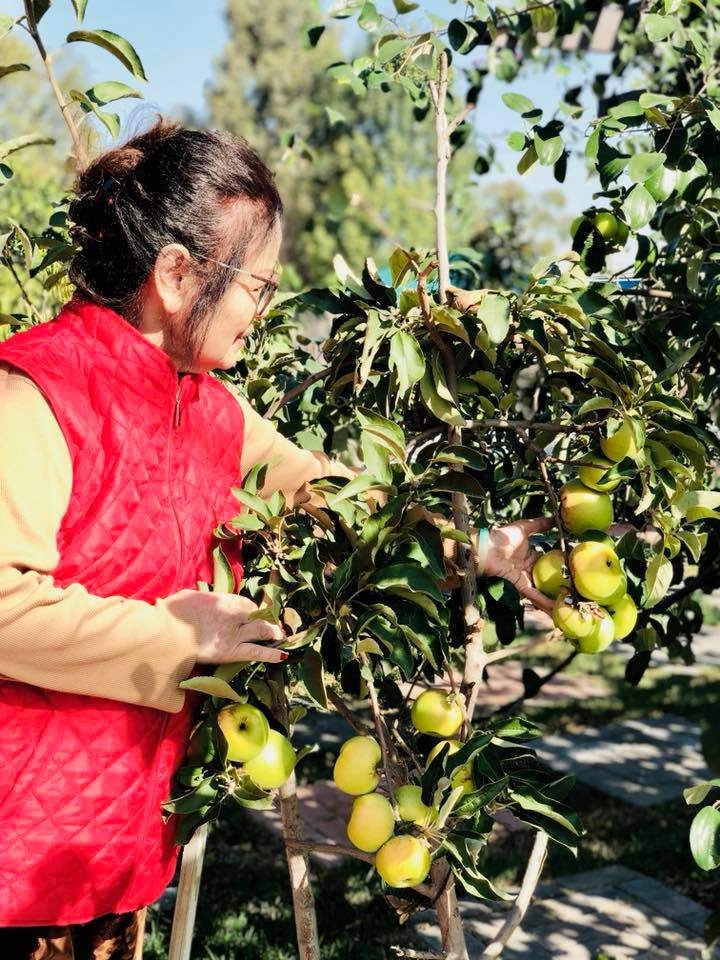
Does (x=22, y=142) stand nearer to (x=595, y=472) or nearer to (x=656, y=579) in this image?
(x=595, y=472)

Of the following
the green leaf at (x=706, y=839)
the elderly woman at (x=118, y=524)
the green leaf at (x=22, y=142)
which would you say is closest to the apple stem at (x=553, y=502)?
the green leaf at (x=706, y=839)

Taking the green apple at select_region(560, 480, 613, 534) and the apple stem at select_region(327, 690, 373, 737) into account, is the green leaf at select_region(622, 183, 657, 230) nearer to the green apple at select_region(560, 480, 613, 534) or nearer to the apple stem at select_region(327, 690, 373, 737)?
the green apple at select_region(560, 480, 613, 534)

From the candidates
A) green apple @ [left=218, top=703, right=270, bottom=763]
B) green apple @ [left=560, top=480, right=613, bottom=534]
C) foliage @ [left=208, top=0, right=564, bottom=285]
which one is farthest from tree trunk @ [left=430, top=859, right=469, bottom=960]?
foliage @ [left=208, top=0, right=564, bottom=285]

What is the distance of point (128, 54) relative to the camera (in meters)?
1.79

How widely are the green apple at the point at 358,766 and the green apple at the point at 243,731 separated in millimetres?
147

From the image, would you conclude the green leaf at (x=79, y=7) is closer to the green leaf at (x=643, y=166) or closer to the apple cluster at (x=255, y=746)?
the green leaf at (x=643, y=166)

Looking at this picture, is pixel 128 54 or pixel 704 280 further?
pixel 704 280

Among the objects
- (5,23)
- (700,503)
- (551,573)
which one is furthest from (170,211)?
(700,503)

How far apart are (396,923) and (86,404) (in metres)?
2.31

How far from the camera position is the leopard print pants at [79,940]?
60.9 inches

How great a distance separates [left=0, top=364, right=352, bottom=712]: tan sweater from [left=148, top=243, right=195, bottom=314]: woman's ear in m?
0.26

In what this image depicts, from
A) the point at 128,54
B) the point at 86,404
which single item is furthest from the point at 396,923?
the point at 128,54

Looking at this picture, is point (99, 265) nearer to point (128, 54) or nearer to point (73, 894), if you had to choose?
point (128, 54)

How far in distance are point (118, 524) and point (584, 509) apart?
745mm
